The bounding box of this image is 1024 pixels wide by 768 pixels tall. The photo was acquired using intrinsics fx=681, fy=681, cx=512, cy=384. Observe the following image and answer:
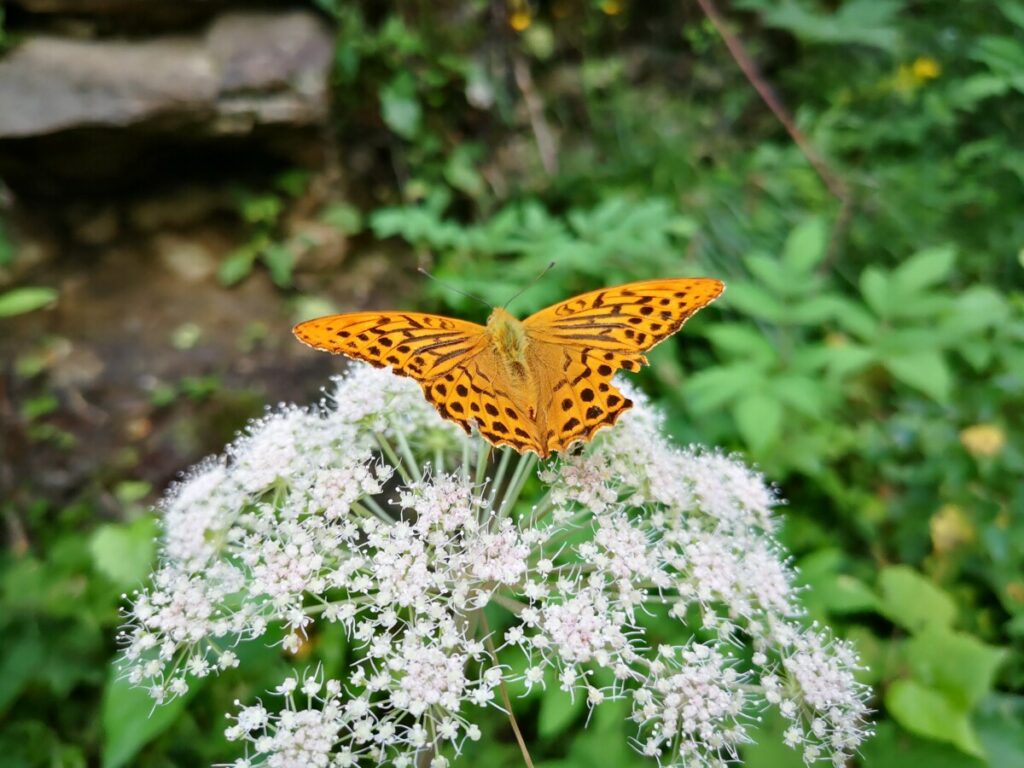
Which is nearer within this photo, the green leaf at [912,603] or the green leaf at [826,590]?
the green leaf at [826,590]

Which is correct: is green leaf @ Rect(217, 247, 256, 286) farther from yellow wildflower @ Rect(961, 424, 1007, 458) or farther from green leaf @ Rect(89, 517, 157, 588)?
yellow wildflower @ Rect(961, 424, 1007, 458)

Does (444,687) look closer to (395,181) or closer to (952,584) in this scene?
(952,584)

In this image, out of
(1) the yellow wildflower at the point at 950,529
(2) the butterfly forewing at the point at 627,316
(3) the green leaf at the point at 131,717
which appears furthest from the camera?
(1) the yellow wildflower at the point at 950,529

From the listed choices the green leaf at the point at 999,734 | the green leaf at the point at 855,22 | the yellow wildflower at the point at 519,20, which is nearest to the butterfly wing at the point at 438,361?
the green leaf at the point at 999,734

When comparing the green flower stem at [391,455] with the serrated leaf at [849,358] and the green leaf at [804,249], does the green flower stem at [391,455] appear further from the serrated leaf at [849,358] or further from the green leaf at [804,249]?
the green leaf at [804,249]

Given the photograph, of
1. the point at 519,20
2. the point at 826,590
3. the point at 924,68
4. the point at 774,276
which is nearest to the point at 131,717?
the point at 826,590

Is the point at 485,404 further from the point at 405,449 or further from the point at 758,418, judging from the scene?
the point at 758,418

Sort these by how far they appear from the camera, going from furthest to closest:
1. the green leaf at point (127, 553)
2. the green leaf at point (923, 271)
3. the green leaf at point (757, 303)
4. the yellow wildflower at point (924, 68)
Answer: the yellow wildflower at point (924, 68) < the green leaf at point (757, 303) < the green leaf at point (923, 271) < the green leaf at point (127, 553)

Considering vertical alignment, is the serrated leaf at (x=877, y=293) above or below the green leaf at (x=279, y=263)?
above
